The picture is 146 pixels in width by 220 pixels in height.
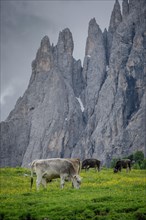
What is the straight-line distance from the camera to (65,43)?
192 metres

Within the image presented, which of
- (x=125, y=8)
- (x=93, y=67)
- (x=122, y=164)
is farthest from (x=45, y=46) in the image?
(x=122, y=164)

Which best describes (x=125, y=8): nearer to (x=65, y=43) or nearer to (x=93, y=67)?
(x=93, y=67)

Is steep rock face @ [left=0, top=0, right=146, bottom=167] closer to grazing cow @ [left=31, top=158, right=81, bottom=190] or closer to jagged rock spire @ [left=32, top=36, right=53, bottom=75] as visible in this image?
jagged rock spire @ [left=32, top=36, right=53, bottom=75]

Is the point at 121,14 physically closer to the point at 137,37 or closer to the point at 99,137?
the point at 137,37

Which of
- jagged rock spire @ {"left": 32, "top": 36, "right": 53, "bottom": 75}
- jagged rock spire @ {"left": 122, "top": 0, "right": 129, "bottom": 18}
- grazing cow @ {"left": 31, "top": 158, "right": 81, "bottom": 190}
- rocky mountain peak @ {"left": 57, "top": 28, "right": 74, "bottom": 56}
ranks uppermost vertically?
jagged rock spire @ {"left": 122, "top": 0, "right": 129, "bottom": 18}

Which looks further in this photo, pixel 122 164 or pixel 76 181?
pixel 122 164

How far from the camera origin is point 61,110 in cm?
17062

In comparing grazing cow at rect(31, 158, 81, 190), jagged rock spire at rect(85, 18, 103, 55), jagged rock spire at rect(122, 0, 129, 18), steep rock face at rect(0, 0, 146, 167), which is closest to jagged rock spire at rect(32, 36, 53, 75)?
steep rock face at rect(0, 0, 146, 167)

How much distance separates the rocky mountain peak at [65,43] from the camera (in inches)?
7485

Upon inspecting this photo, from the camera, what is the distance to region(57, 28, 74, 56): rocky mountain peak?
19012cm

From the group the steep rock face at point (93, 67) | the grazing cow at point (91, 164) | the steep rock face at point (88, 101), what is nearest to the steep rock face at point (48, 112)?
the steep rock face at point (88, 101)

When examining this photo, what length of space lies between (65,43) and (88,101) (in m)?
35.8

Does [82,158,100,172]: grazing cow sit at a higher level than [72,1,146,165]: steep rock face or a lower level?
lower

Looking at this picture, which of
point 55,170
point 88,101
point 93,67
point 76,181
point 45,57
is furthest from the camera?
point 45,57
